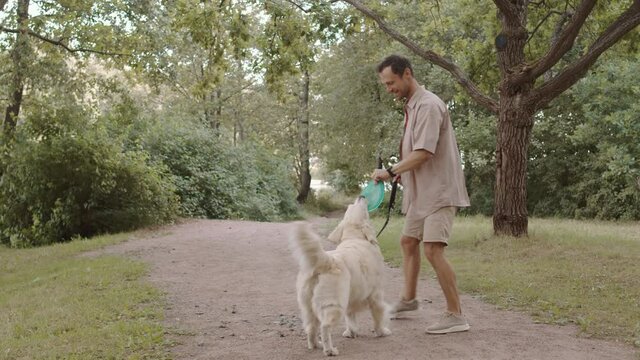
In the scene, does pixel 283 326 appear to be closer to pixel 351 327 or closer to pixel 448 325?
pixel 351 327

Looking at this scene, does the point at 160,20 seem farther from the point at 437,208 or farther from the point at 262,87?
the point at 262,87

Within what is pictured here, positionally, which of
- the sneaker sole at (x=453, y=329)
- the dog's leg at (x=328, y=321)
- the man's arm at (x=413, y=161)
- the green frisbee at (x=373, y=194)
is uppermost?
the man's arm at (x=413, y=161)

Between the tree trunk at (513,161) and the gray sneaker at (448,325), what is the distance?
6.70m

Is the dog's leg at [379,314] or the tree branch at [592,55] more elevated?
the tree branch at [592,55]

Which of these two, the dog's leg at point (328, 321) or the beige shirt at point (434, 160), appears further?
the beige shirt at point (434, 160)

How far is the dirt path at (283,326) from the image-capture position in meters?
5.06

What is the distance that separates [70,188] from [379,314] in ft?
40.4

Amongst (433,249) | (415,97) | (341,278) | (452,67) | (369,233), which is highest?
(452,67)

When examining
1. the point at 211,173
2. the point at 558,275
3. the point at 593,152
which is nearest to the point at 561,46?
the point at 558,275

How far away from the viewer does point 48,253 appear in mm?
12500

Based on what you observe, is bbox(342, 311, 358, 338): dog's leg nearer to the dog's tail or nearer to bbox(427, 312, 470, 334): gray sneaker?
bbox(427, 312, 470, 334): gray sneaker

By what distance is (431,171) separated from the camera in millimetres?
5402

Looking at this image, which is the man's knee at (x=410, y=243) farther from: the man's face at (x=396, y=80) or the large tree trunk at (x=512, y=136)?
the large tree trunk at (x=512, y=136)

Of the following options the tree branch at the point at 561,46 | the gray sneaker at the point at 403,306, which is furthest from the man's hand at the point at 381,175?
the tree branch at the point at 561,46
